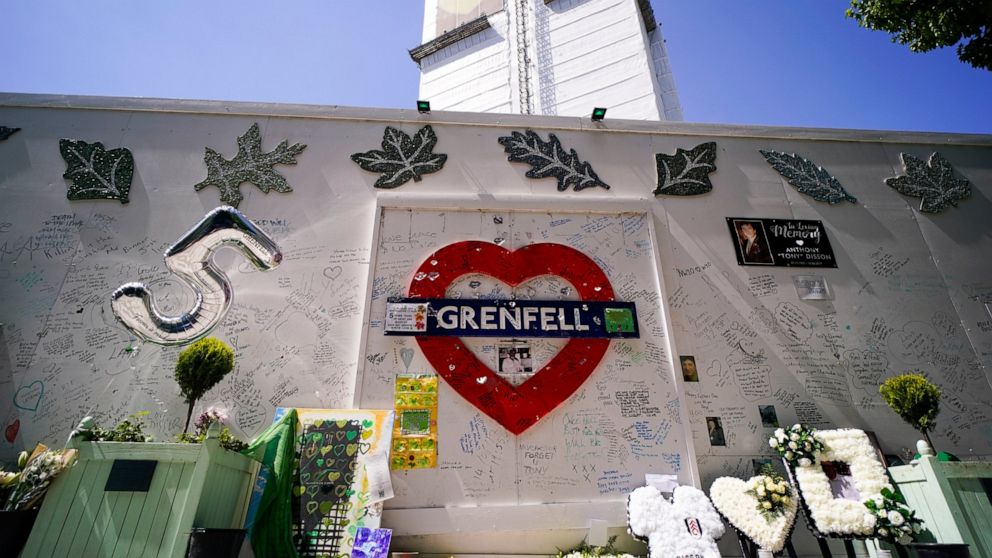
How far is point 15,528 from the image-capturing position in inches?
109

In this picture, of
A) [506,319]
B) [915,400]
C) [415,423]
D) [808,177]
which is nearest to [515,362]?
[506,319]

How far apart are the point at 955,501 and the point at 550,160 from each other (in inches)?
173

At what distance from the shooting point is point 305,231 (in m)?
4.91

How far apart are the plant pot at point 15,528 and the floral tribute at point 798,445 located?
5.05m

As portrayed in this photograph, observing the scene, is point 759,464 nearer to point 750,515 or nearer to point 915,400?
point 750,515

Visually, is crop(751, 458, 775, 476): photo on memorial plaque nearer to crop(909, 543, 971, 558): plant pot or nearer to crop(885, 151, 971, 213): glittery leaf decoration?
crop(909, 543, 971, 558): plant pot

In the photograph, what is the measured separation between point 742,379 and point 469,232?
301 centimetres

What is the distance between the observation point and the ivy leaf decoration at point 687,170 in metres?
5.33

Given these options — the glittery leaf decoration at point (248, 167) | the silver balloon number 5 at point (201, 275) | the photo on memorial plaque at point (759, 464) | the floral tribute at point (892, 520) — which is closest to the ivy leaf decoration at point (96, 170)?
the glittery leaf decoration at point (248, 167)

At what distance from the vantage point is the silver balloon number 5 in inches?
109

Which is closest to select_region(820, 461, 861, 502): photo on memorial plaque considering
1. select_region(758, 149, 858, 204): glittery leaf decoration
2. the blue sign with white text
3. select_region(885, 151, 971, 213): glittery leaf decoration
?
the blue sign with white text

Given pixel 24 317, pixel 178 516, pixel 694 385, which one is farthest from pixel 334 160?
pixel 694 385

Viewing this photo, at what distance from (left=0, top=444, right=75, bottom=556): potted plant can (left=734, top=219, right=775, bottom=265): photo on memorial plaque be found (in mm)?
5881

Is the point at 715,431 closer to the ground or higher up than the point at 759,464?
higher up
